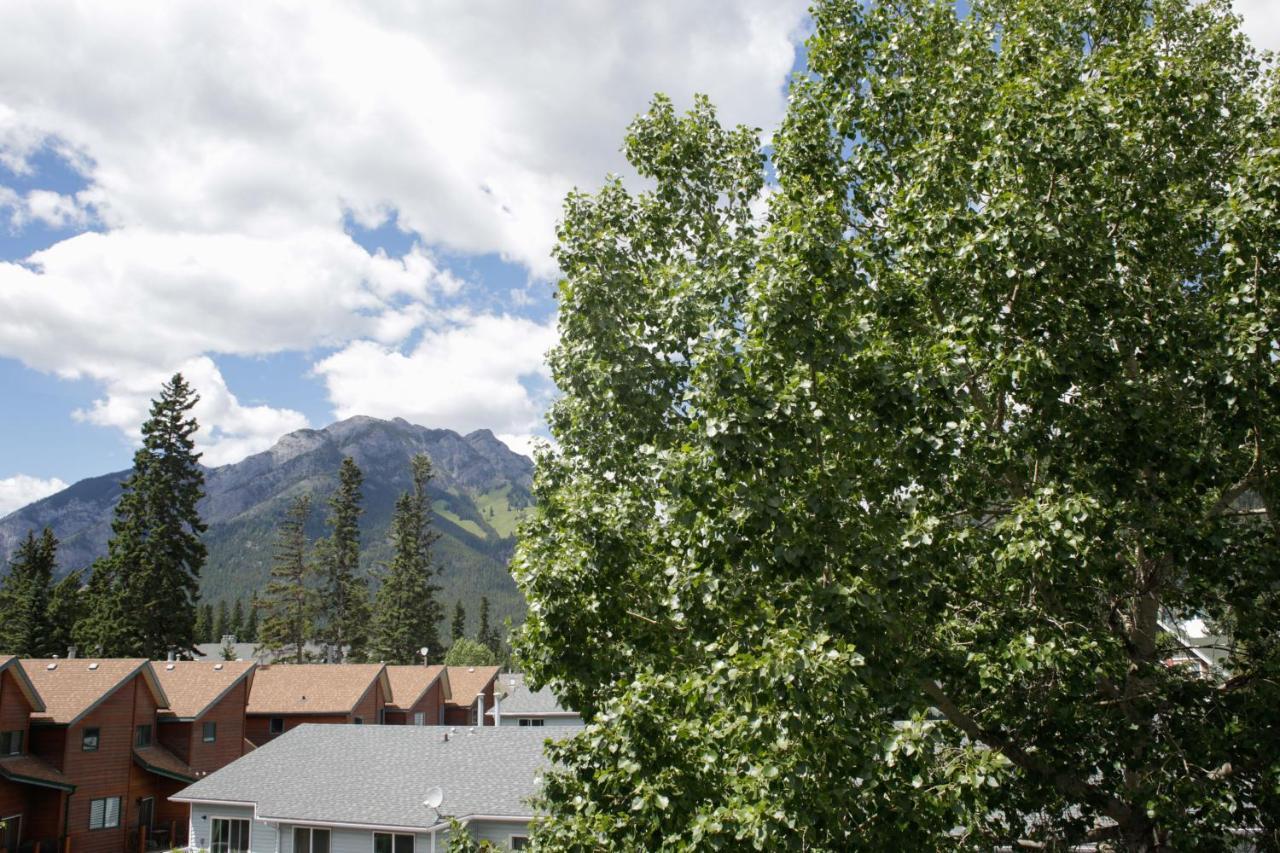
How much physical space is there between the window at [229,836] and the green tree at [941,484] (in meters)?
29.0

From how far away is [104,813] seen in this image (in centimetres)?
3747

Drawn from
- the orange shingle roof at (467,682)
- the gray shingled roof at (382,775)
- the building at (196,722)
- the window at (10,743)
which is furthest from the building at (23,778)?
the orange shingle roof at (467,682)

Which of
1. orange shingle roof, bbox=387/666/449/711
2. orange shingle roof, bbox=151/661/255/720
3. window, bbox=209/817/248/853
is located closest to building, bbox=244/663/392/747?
orange shingle roof, bbox=387/666/449/711

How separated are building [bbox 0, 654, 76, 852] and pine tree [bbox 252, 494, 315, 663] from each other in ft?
135

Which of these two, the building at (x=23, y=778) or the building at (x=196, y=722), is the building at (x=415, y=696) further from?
the building at (x=23, y=778)

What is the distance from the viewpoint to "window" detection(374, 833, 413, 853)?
28531 millimetres

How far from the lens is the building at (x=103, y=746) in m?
35.9

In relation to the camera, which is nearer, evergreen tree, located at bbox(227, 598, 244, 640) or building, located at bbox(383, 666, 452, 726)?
building, located at bbox(383, 666, 452, 726)

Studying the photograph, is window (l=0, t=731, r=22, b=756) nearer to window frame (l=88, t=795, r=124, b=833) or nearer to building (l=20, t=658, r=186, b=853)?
building (l=20, t=658, r=186, b=853)

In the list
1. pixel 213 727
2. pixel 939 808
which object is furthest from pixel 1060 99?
pixel 213 727

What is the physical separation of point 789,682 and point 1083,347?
17.2 ft

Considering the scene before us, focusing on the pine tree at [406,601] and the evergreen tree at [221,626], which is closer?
the pine tree at [406,601]

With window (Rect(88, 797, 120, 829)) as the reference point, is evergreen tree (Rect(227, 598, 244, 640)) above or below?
above

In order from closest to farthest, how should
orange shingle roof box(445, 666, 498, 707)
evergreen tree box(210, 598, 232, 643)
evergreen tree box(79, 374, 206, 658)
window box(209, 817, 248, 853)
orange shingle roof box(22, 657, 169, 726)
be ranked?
window box(209, 817, 248, 853)
orange shingle roof box(22, 657, 169, 726)
evergreen tree box(79, 374, 206, 658)
orange shingle roof box(445, 666, 498, 707)
evergreen tree box(210, 598, 232, 643)
